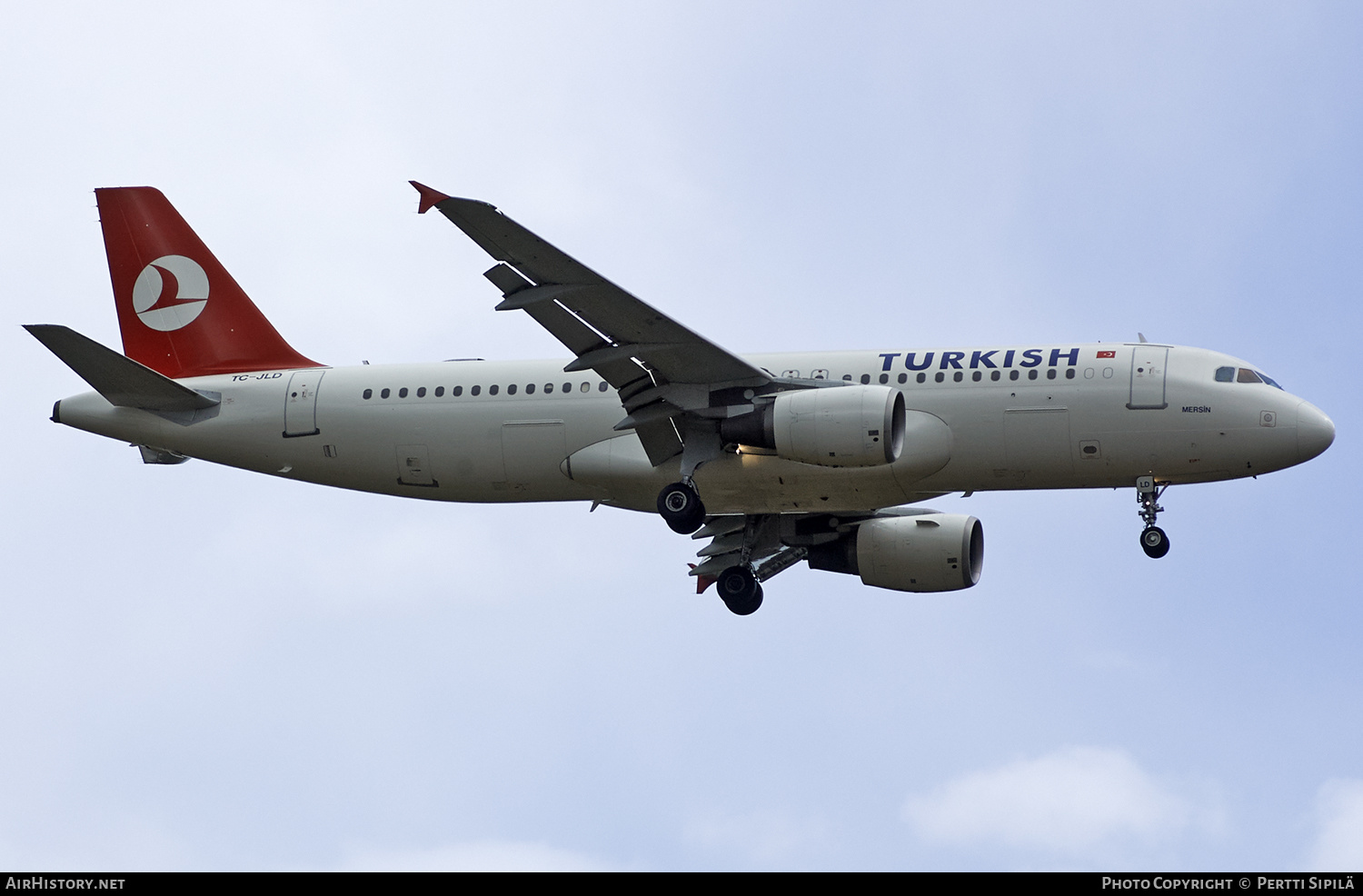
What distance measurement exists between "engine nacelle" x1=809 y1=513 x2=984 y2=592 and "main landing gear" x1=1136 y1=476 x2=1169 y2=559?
5157 mm

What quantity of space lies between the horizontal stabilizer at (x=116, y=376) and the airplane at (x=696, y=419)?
49 millimetres

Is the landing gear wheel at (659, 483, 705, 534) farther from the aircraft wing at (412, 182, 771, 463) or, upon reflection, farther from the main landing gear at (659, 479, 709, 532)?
the aircraft wing at (412, 182, 771, 463)

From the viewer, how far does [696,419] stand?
1243 inches

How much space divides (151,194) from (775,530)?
15680 mm

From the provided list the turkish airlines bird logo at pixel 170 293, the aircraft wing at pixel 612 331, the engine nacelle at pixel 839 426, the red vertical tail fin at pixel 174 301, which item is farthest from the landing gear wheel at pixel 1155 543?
the turkish airlines bird logo at pixel 170 293

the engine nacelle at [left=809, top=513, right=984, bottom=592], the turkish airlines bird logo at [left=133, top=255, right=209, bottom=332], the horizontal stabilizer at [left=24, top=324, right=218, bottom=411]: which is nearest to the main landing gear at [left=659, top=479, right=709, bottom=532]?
the engine nacelle at [left=809, top=513, right=984, bottom=592]

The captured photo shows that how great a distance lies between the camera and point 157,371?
3644 centimetres

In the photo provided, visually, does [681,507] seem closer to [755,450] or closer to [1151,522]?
[755,450]

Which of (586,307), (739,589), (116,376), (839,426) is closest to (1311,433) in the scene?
(839,426)

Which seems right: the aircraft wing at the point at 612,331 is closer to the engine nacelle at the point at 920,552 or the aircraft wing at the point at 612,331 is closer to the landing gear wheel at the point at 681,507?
the landing gear wheel at the point at 681,507
